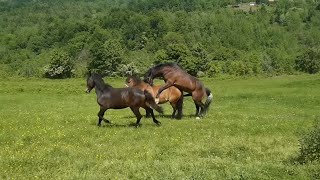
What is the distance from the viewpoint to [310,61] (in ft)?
399

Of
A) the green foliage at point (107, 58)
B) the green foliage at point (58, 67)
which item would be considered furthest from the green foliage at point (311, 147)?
the green foliage at point (107, 58)

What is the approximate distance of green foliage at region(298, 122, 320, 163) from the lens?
44.5ft

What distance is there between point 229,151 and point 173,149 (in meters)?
1.91

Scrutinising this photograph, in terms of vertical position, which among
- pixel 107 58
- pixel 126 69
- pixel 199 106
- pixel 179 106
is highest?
pixel 179 106

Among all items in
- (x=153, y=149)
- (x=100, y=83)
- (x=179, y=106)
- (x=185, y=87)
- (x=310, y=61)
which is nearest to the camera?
(x=153, y=149)

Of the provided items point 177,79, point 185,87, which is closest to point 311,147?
point 185,87

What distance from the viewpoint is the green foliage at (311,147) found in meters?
13.6

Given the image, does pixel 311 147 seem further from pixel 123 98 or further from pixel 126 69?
pixel 126 69

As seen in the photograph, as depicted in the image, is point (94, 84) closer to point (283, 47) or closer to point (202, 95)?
point (202, 95)

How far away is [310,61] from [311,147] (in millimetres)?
114112

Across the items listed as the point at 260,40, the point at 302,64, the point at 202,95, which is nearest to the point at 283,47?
the point at 260,40

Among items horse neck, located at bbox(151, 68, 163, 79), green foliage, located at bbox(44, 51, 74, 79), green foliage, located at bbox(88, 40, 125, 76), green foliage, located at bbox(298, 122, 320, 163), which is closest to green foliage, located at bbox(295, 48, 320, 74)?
green foliage, located at bbox(88, 40, 125, 76)

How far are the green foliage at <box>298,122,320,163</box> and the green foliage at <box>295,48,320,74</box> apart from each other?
109m

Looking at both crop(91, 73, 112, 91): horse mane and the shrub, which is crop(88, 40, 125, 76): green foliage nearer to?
the shrub
